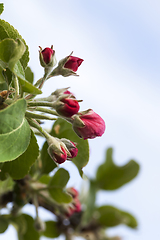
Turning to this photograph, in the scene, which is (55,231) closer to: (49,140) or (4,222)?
(4,222)

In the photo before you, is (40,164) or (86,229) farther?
(86,229)

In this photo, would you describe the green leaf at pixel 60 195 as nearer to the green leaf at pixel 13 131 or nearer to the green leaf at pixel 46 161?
the green leaf at pixel 46 161

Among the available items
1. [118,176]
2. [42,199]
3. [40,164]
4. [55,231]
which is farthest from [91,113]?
[118,176]

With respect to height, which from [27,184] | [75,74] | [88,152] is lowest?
[27,184]

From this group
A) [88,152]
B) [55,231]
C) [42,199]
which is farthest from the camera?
[55,231]

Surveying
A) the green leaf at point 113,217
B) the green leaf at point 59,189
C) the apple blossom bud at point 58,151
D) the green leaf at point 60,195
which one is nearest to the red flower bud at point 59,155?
the apple blossom bud at point 58,151

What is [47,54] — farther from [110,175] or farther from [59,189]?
[110,175]

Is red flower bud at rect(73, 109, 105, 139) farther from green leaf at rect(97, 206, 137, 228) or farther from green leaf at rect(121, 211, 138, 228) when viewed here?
green leaf at rect(121, 211, 138, 228)
